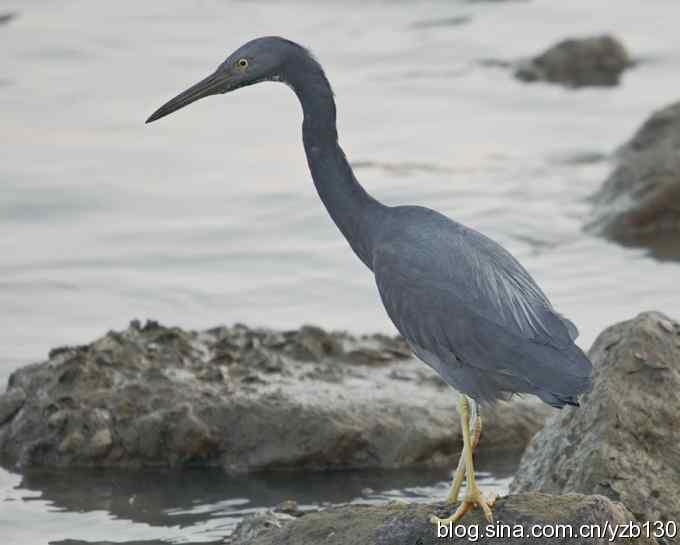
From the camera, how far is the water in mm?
11938

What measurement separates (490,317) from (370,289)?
17.6ft

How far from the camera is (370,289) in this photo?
12227 mm

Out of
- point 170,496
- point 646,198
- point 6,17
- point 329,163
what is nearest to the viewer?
point 329,163

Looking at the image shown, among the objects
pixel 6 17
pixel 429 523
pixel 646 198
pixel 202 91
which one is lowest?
pixel 429 523

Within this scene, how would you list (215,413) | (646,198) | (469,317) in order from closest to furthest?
(469,317)
(215,413)
(646,198)

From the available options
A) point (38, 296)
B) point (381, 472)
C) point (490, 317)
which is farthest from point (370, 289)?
point (490, 317)

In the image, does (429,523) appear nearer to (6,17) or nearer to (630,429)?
(630,429)

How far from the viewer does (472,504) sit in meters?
6.73

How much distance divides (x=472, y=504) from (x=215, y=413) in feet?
9.32

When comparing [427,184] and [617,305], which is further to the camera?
[427,184]

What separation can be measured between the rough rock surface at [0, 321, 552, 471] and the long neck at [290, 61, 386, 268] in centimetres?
202

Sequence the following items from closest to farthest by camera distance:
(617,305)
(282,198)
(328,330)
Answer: (328,330) < (617,305) < (282,198)

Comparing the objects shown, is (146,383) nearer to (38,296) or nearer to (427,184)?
(38,296)

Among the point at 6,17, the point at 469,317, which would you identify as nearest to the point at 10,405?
the point at 469,317
